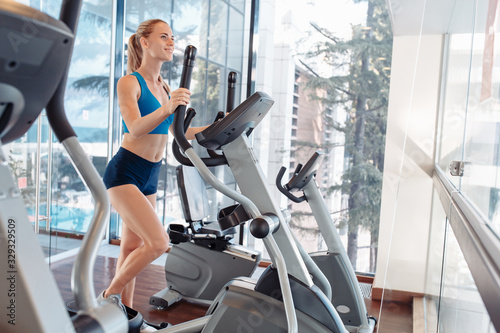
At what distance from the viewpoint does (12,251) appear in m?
0.61

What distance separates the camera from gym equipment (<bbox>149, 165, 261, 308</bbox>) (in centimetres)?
283

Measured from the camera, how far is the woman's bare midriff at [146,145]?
2.29 m

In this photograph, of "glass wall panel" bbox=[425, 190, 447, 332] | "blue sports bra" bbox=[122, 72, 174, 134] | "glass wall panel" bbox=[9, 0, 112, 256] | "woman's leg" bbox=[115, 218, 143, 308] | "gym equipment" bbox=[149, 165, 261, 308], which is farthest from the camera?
"glass wall panel" bbox=[9, 0, 112, 256]

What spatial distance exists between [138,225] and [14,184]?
5.18ft

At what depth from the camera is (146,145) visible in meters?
2.31

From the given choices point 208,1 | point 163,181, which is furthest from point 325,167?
point 208,1

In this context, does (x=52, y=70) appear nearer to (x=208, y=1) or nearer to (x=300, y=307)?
(x=300, y=307)

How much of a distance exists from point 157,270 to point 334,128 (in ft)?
6.70

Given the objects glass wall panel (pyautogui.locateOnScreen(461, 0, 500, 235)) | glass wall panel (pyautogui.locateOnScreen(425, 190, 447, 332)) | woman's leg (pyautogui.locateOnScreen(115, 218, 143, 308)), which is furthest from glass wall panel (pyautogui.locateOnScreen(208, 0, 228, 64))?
glass wall panel (pyautogui.locateOnScreen(461, 0, 500, 235))

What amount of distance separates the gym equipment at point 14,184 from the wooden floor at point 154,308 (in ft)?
4.36

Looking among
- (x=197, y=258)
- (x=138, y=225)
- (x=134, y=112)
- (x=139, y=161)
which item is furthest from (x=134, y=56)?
(x=197, y=258)

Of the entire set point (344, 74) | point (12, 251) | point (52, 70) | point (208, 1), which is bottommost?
point (12, 251)

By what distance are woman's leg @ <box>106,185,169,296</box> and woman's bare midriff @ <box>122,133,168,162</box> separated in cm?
19

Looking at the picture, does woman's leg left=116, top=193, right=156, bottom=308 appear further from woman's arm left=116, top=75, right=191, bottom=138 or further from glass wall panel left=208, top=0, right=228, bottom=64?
glass wall panel left=208, top=0, right=228, bottom=64
